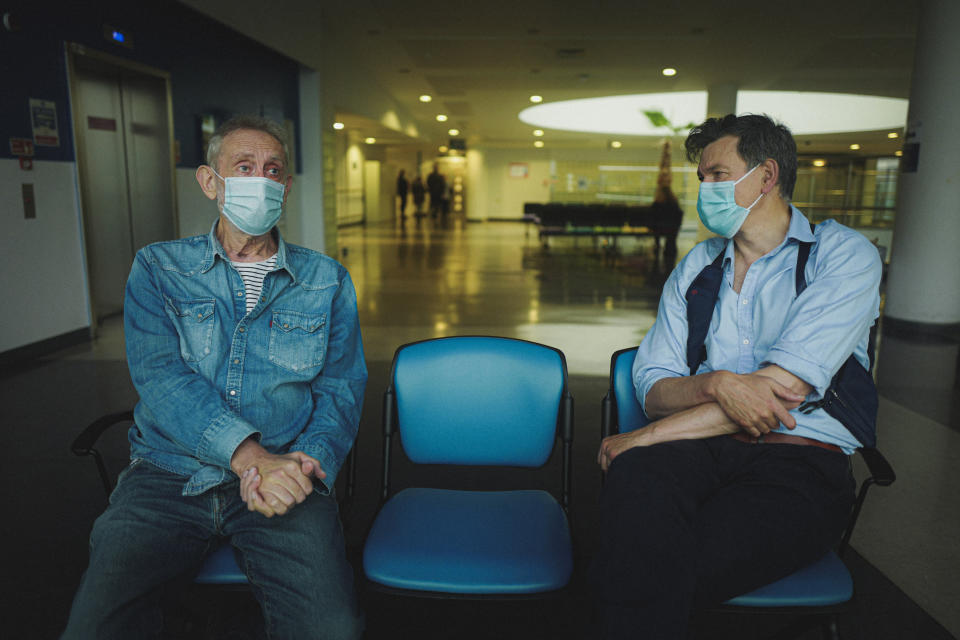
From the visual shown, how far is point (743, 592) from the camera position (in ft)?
4.47

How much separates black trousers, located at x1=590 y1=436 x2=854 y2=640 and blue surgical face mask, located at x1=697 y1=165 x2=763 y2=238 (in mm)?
620

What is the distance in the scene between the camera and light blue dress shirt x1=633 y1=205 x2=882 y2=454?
1.61m

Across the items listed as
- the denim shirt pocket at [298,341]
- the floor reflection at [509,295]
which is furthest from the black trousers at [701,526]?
the floor reflection at [509,295]

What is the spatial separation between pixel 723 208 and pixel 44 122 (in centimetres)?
508

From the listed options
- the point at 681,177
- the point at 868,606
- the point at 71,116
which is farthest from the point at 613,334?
the point at 681,177

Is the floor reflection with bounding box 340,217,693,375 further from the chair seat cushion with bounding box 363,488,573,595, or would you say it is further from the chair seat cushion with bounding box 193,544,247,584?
the chair seat cushion with bounding box 193,544,247,584

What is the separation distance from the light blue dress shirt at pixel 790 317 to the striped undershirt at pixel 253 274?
1.07m

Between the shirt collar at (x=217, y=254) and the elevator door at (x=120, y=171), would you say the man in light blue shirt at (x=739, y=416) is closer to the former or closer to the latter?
the shirt collar at (x=217, y=254)

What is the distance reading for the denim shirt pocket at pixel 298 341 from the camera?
1.66m

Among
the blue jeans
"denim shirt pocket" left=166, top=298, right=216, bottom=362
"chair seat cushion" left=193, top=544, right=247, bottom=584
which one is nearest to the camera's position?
the blue jeans

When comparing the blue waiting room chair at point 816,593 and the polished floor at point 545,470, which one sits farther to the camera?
the polished floor at point 545,470

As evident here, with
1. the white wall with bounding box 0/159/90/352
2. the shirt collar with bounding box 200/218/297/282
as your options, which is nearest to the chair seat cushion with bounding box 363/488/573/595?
the shirt collar with bounding box 200/218/297/282

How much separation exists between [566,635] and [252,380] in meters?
1.17

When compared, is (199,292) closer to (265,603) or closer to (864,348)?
(265,603)
